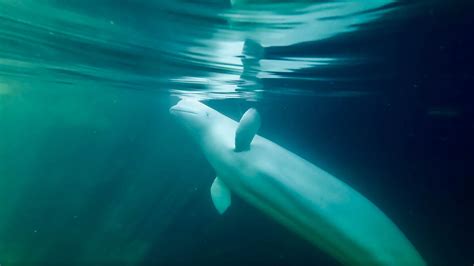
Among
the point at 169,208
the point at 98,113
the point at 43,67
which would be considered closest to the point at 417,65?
the point at 169,208

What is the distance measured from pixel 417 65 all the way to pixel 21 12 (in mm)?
9321

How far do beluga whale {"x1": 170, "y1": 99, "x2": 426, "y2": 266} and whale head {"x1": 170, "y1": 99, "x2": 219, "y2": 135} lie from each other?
1034mm

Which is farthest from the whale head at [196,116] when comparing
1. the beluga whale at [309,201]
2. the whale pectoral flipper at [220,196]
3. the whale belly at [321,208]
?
the whale belly at [321,208]

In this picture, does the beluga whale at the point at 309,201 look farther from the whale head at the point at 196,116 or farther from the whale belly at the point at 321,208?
the whale head at the point at 196,116

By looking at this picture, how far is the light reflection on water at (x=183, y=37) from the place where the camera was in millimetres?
5898

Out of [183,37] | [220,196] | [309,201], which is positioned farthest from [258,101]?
[309,201]

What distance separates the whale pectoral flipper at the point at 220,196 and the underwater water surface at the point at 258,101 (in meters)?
2.72

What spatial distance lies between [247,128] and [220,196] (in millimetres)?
2461

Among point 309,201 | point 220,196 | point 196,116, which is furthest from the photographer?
point 196,116

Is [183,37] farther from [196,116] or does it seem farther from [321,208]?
[321,208]

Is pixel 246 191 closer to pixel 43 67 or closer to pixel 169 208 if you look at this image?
pixel 169 208

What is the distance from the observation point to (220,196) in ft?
28.6

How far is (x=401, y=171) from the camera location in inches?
369

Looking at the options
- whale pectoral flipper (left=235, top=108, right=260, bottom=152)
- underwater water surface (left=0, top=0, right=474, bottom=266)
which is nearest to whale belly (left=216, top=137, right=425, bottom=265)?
whale pectoral flipper (left=235, top=108, right=260, bottom=152)
